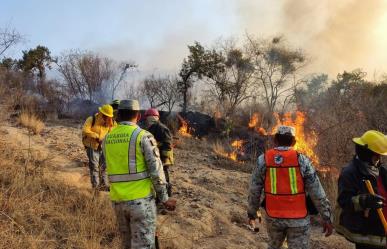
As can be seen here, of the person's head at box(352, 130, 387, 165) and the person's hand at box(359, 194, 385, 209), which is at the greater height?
the person's head at box(352, 130, 387, 165)

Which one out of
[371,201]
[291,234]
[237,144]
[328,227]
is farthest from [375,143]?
[237,144]

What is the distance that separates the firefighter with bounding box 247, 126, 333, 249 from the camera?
4379 mm

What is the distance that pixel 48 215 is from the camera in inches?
252

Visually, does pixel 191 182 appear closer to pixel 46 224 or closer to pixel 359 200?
pixel 46 224

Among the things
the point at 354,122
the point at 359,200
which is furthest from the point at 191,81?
the point at 359,200

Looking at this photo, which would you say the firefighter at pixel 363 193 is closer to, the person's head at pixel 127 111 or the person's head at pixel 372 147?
the person's head at pixel 372 147

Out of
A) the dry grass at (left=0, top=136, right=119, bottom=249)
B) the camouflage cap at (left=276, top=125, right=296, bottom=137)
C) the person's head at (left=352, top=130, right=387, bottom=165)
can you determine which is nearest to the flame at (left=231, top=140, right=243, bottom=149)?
the dry grass at (left=0, top=136, right=119, bottom=249)

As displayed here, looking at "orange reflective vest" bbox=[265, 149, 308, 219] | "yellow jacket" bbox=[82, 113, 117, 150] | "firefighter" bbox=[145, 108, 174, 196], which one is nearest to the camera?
"orange reflective vest" bbox=[265, 149, 308, 219]

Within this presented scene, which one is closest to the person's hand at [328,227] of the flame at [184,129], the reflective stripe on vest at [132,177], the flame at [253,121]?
the reflective stripe on vest at [132,177]

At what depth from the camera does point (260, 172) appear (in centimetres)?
458

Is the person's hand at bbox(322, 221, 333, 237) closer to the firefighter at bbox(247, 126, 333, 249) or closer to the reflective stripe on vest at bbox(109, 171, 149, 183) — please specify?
the firefighter at bbox(247, 126, 333, 249)

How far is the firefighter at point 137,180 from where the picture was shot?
4.40m

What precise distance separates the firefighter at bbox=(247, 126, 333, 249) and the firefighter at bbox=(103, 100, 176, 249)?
1024 mm

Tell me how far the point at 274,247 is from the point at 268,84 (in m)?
28.4
